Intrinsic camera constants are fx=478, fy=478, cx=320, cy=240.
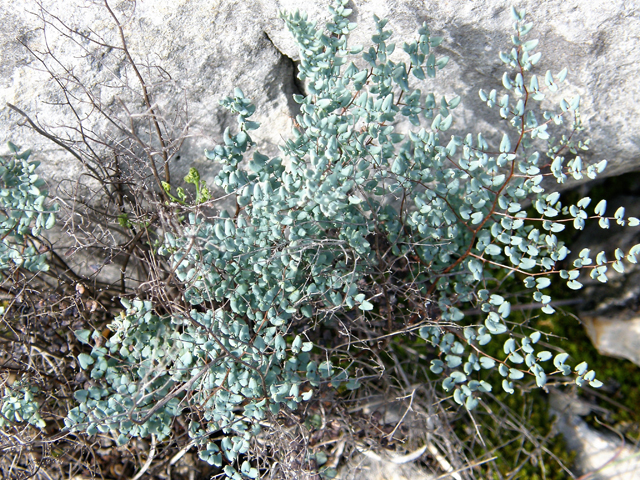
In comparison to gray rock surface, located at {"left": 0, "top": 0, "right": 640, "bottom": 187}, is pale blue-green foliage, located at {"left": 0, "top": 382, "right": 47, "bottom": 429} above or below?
below

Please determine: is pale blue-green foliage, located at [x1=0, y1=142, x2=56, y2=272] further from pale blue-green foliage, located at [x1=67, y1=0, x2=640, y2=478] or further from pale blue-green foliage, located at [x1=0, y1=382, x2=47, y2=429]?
pale blue-green foliage, located at [x1=0, y1=382, x2=47, y2=429]

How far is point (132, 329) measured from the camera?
1.67 m

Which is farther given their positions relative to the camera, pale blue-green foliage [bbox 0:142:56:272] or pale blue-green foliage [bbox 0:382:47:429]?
pale blue-green foliage [bbox 0:382:47:429]

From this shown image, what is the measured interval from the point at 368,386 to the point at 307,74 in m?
1.44

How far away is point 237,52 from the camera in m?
1.85

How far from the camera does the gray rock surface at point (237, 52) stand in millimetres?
1739

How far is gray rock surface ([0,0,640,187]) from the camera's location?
1739 mm

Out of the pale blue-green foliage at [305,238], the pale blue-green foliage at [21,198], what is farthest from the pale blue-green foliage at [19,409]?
the pale blue-green foliage at [21,198]

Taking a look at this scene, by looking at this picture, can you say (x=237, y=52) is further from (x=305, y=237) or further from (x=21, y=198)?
(x=21, y=198)

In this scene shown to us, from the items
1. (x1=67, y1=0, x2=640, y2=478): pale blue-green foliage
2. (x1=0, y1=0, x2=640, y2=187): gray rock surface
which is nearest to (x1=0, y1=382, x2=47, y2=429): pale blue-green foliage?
(x1=67, y1=0, x2=640, y2=478): pale blue-green foliage

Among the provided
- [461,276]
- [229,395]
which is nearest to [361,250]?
[461,276]

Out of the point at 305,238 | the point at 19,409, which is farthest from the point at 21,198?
the point at 305,238

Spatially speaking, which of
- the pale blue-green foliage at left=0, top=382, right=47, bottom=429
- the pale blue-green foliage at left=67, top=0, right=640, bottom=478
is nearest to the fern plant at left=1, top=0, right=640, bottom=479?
the pale blue-green foliage at left=67, top=0, right=640, bottom=478

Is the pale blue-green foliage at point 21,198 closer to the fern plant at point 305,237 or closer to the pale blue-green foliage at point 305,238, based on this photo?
the fern plant at point 305,237
